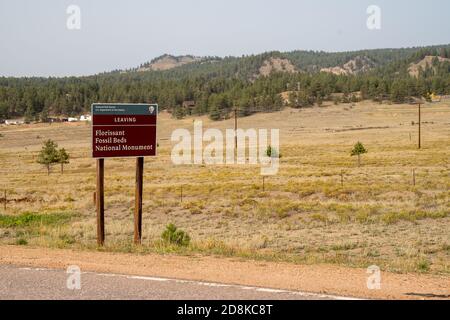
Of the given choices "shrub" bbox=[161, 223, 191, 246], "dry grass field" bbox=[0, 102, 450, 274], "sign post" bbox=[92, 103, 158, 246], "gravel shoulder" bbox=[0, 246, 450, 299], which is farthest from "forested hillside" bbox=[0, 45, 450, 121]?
"gravel shoulder" bbox=[0, 246, 450, 299]

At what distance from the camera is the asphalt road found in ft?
23.2

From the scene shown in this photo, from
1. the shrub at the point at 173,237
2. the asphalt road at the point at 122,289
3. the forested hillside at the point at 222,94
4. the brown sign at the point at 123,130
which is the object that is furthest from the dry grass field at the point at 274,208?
the forested hillside at the point at 222,94

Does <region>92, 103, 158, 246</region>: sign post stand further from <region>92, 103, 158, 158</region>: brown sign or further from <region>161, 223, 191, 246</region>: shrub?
<region>161, 223, 191, 246</region>: shrub

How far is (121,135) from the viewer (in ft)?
40.1

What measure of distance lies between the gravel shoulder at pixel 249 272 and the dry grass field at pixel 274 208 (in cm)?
88

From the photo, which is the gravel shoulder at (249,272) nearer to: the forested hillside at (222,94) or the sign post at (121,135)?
the sign post at (121,135)

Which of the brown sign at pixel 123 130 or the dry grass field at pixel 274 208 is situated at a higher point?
the brown sign at pixel 123 130

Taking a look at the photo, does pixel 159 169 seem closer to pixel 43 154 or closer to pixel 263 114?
pixel 43 154

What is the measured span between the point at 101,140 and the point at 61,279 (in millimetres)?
4404

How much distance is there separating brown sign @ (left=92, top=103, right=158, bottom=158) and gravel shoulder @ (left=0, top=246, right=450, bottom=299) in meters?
2.37

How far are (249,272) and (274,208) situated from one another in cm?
1771

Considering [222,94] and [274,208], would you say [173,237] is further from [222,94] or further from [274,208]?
[222,94]

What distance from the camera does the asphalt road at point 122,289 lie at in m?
7.08

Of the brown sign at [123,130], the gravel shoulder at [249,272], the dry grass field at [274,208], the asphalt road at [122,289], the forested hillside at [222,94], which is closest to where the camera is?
the asphalt road at [122,289]
